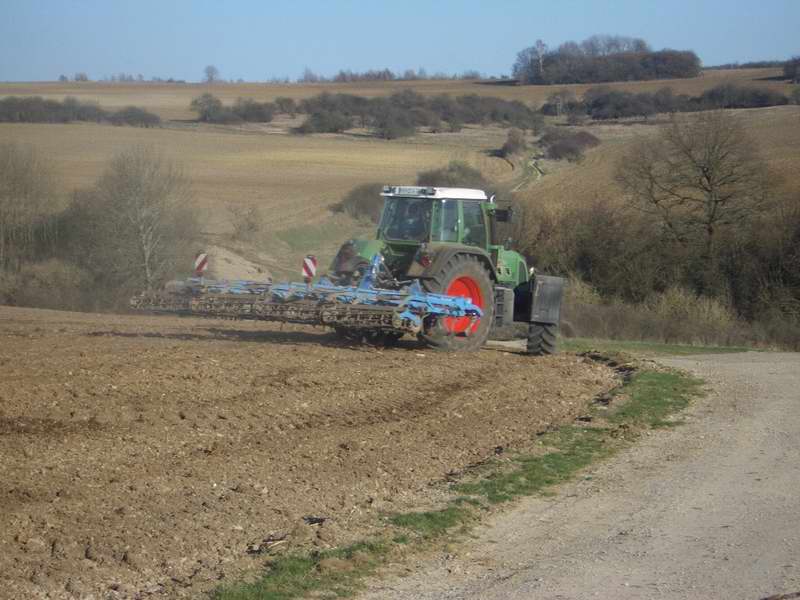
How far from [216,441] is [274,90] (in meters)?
95.9

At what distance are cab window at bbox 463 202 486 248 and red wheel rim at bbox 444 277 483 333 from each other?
665 millimetres

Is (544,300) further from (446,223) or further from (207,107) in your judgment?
(207,107)

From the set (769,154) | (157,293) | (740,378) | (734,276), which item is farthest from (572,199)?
(157,293)

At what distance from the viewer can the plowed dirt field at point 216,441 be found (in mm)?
5898

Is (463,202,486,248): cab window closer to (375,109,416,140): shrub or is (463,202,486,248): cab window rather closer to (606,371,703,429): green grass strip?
(606,371,703,429): green grass strip

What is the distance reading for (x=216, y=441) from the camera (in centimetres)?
827

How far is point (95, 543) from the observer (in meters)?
5.89

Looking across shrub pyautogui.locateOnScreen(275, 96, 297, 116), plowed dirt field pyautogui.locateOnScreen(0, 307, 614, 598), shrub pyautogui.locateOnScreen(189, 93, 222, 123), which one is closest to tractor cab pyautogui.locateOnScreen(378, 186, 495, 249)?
plowed dirt field pyautogui.locateOnScreen(0, 307, 614, 598)

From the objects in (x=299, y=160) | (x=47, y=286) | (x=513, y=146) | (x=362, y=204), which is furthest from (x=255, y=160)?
(x=47, y=286)

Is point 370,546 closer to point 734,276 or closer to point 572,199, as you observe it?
point 734,276

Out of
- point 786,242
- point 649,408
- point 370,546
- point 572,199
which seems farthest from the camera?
point 572,199

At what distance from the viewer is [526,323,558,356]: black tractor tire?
50.0 ft

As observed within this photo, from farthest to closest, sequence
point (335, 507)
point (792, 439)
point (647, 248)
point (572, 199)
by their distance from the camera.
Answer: point (572, 199), point (647, 248), point (792, 439), point (335, 507)

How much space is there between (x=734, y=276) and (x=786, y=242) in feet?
5.82
